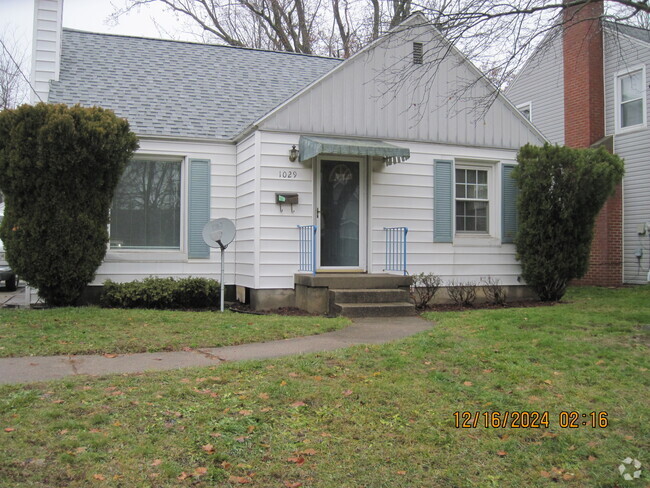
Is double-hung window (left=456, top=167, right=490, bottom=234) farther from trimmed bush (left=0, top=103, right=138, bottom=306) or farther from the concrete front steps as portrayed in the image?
trimmed bush (left=0, top=103, right=138, bottom=306)

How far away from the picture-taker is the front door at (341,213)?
10523 millimetres

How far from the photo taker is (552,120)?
17.2 m

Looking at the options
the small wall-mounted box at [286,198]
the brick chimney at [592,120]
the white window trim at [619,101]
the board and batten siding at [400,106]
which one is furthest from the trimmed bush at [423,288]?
the white window trim at [619,101]

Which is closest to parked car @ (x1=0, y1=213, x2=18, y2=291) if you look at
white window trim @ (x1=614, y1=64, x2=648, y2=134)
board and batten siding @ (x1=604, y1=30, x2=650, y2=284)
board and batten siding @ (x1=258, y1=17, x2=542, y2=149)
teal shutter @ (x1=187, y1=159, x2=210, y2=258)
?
teal shutter @ (x1=187, y1=159, x2=210, y2=258)

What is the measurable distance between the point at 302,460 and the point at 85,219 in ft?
21.6

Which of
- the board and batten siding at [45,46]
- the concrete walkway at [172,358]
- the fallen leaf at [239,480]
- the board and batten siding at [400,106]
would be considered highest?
the board and batten siding at [45,46]

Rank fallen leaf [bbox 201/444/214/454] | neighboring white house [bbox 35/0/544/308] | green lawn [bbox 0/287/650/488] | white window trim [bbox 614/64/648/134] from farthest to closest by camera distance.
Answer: white window trim [bbox 614/64/648/134]
neighboring white house [bbox 35/0/544/308]
fallen leaf [bbox 201/444/214/454]
green lawn [bbox 0/287/650/488]

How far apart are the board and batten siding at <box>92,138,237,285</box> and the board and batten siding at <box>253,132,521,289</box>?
128cm

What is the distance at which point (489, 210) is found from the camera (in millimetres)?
11664

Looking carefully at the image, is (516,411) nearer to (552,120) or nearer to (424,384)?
(424,384)

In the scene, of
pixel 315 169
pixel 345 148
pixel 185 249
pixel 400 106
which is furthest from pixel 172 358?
pixel 400 106

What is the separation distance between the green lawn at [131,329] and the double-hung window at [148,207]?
6.51 feet
